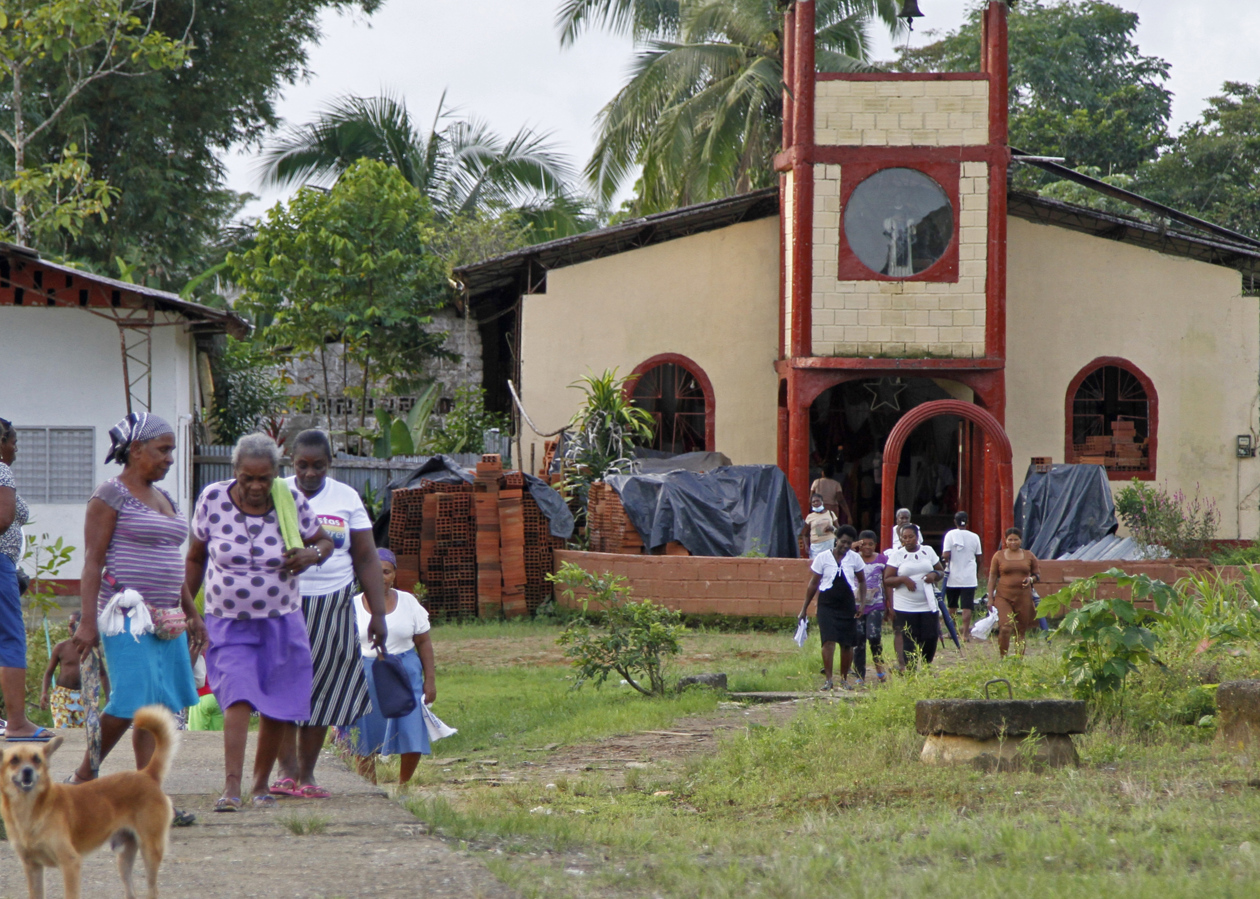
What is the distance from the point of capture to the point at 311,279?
20.8 metres

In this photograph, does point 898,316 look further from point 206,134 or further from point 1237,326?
point 206,134

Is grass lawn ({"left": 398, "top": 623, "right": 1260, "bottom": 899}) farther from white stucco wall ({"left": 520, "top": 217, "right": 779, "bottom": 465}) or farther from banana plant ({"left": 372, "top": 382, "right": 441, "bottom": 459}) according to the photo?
white stucco wall ({"left": 520, "top": 217, "right": 779, "bottom": 465})

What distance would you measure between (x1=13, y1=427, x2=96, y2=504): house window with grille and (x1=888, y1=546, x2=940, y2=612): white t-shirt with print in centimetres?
1034

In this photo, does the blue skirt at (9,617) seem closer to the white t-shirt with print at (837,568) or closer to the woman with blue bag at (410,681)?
the woman with blue bag at (410,681)

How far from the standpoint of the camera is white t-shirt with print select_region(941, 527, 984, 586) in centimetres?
1361

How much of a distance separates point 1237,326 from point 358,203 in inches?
534

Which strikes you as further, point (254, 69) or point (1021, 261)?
point (254, 69)

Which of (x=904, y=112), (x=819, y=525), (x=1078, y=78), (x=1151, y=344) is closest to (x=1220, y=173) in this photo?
(x=1078, y=78)

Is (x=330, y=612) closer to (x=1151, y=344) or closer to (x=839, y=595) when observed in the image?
(x=839, y=595)

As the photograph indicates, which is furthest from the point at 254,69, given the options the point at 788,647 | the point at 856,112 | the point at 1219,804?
the point at 1219,804

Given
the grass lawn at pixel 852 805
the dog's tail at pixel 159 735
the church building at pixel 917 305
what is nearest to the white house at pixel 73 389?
the church building at pixel 917 305

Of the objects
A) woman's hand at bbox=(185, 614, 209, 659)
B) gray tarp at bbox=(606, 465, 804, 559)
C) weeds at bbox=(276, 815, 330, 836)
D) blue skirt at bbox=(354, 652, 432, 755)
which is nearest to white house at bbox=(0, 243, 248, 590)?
gray tarp at bbox=(606, 465, 804, 559)

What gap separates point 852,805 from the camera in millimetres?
6492

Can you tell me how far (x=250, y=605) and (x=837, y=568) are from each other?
6621 millimetres
